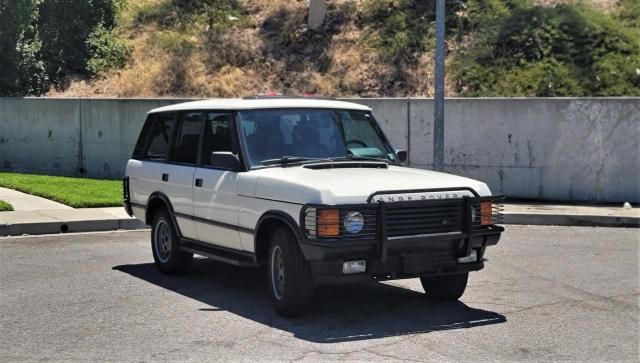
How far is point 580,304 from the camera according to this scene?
7.86m

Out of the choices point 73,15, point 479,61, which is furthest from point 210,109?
point 73,15

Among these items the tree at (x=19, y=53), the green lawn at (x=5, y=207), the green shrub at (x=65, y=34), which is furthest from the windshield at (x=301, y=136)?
the green shrub at (x=65, y=34)

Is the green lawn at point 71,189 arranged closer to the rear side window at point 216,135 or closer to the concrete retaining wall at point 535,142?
the concrete retaining wall at point 535,142

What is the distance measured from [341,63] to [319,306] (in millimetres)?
13788

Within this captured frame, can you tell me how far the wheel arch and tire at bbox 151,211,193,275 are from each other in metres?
1.72

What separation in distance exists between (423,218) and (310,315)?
4.40ft

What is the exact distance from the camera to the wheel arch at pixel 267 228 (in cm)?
695

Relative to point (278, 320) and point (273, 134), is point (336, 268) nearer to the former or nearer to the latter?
point (278, 320)

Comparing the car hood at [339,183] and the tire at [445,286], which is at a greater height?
the car hood at [339,183]

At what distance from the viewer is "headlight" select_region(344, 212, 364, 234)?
6.74 metres

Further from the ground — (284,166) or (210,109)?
(210,109)

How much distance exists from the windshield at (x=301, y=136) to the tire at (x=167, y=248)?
1652mm

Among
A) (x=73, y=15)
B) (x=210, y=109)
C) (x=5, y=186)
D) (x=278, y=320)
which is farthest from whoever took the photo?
(x=73, y=15)

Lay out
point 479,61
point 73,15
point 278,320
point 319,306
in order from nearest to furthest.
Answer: point 278,320 → point 319,306 → point 479,61 → point 73,15
